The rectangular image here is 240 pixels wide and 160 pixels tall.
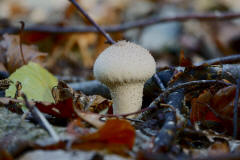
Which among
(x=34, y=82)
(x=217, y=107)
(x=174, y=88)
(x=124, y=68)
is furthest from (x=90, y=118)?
(x=34, y=82)

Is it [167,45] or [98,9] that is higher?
[98,9]

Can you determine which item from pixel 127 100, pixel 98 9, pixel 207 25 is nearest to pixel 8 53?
pixel 127 100

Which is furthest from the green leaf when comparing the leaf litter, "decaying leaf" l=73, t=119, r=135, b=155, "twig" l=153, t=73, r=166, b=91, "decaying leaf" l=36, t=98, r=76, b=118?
"decaying leaf" l=73, t=119, r=135, b=155

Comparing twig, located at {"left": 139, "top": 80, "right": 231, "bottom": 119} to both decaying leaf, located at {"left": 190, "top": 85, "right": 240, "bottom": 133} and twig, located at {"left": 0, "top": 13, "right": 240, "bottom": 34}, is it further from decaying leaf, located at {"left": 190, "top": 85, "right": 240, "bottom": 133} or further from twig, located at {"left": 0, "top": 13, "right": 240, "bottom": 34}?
twig, located at {"left": 0, "top": 13, "right": 240, "bottom": 34}

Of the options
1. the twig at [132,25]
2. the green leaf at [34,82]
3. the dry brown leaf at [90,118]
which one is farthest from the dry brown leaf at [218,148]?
the twig at [132,25]

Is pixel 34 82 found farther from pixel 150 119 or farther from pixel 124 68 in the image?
pixel 150 119

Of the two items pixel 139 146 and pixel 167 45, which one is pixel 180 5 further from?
pixel 139 146

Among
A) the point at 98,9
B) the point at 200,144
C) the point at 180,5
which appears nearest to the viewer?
the point at 200,144
